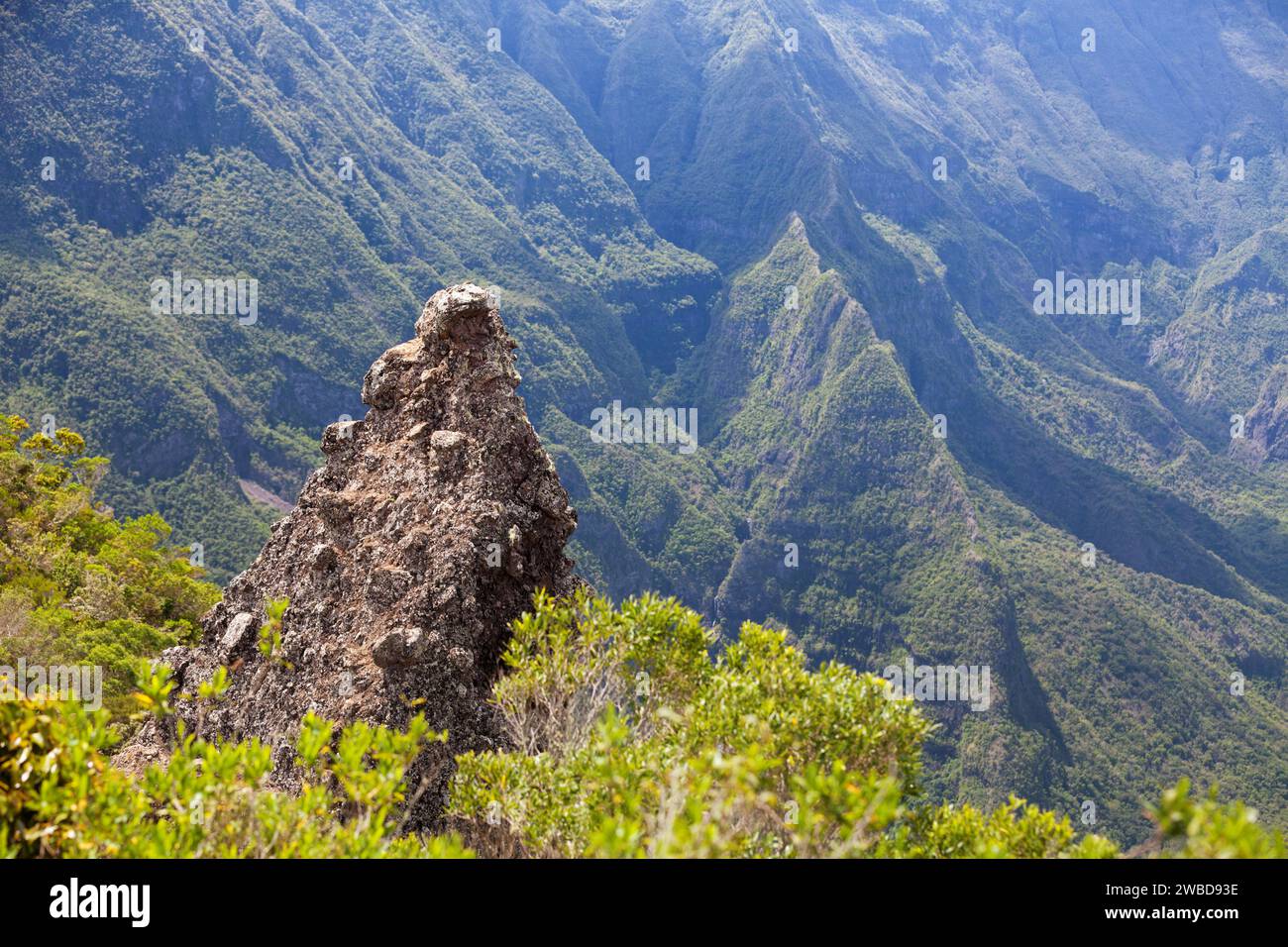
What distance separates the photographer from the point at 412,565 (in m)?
17.8

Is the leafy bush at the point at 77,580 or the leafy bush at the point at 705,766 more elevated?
the leafy bush at the point at 77,580

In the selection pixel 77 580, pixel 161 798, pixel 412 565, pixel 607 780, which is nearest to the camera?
pixel 161 798

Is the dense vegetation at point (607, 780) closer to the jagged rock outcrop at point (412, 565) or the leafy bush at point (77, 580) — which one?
the jagged rock outcrop at point (412, 565)

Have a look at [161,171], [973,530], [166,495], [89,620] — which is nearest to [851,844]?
[89,620]

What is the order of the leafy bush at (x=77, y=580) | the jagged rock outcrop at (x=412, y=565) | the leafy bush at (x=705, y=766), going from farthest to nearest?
the leafy bush at (x=77, y=580), the jagged rock outcrop at (x=412, y=565), the leafy bush at (x=705, y=766)

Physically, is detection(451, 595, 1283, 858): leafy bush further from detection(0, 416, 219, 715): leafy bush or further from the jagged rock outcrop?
detection(0, 416, 219, 715): leafy bush

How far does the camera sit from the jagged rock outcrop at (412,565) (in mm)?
17000

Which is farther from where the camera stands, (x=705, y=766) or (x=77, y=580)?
(x=77, y=580)

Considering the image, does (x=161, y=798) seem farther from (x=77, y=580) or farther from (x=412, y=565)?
(x=77, y=580)

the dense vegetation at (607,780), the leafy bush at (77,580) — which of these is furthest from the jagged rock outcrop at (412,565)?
the leafy bush at (77,580)

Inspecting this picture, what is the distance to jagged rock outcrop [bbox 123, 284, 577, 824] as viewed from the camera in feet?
55.8

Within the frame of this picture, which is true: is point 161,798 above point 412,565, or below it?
below

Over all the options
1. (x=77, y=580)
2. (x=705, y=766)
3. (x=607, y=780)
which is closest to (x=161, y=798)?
(x=607, y=780)
